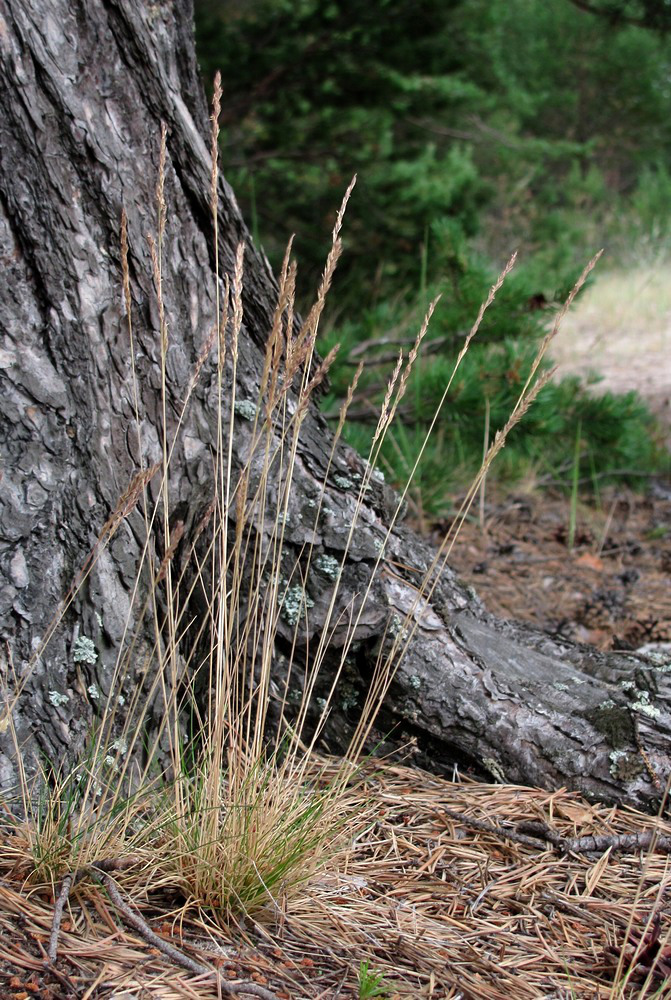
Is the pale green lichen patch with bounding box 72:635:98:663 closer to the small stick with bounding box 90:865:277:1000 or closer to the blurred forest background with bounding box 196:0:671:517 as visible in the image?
the small stick with bounding box 90:865:277:1000

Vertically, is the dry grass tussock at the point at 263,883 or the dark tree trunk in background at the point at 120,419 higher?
the dark tree trunk in background at the point at 120,419

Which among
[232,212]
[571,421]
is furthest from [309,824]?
[571,421]

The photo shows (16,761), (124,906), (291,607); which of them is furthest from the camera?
(291,607)

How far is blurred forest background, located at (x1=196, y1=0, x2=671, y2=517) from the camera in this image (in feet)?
10.8

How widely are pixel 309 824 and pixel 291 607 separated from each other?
0.51 meters

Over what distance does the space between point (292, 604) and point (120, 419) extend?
526mm

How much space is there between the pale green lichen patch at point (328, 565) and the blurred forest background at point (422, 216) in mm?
1124

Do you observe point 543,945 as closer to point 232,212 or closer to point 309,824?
point 309,824

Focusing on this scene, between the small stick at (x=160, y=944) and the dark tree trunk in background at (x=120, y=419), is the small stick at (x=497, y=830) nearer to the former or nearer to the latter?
the dark tree trunk in background at (x=120, y=419)

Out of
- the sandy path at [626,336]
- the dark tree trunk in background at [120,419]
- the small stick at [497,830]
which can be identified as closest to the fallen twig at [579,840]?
the small stick at [497,830]

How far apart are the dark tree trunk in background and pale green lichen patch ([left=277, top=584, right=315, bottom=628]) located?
0.04 m

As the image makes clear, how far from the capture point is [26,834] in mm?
1386

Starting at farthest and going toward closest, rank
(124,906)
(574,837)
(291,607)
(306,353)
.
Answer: (291,607), (574,837), (306,353), (124,906)

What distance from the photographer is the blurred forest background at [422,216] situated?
3.30m
